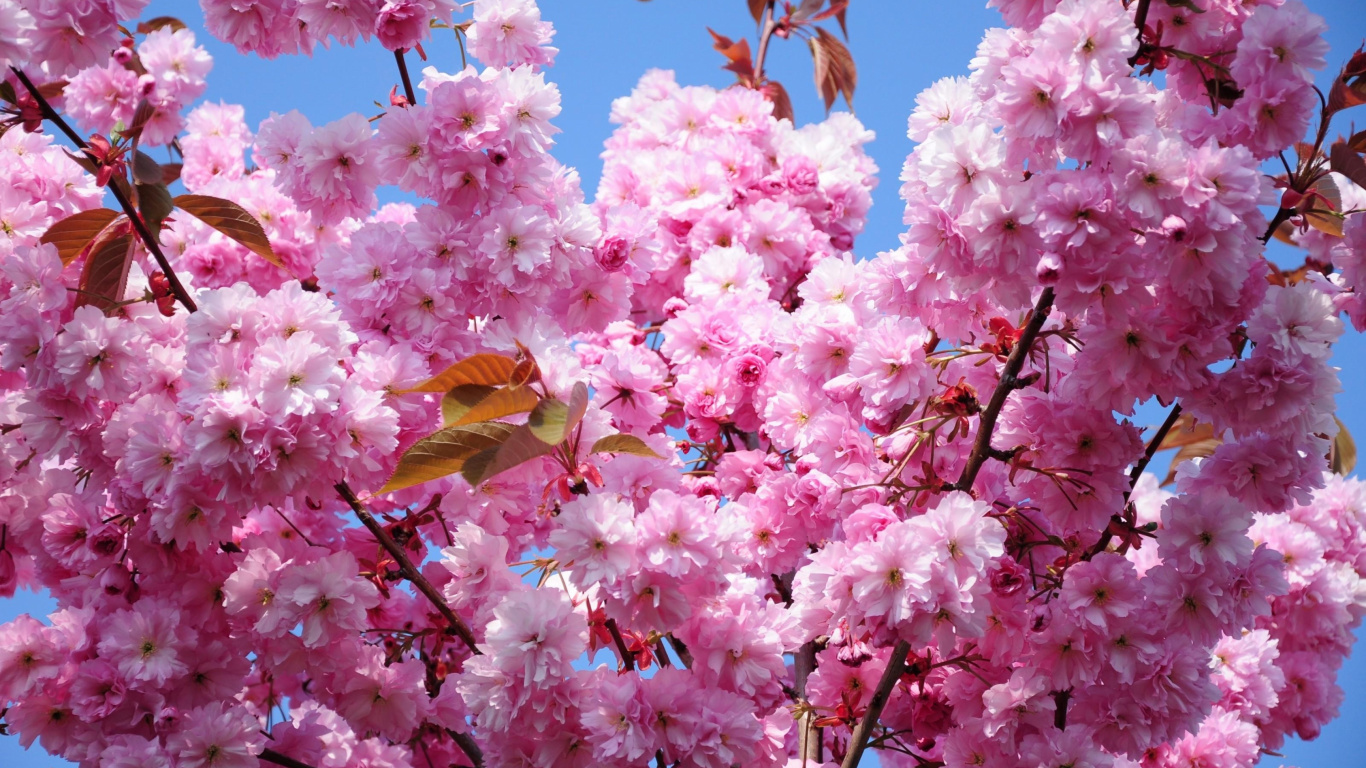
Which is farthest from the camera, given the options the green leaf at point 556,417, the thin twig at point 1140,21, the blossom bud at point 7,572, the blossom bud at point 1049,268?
the blossom bud at point 7,572

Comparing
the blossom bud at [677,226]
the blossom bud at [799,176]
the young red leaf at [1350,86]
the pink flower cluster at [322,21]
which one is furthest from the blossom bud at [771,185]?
the young red leaf at [1350,86]

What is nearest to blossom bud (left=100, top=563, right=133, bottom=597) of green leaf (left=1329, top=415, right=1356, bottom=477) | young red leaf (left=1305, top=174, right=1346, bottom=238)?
young red leaf (left=1305, top=174, right=1346, bottom=238)

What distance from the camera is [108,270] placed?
5.69ft

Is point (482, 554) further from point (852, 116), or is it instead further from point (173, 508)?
point (852, 116)

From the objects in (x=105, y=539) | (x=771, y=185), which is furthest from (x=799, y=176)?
(x=105, y=539)

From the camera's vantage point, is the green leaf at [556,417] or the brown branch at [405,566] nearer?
the green leaf at [556,417]

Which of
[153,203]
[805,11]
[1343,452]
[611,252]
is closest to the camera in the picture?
[153,203]

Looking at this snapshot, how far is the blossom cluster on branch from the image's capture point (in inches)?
53.4

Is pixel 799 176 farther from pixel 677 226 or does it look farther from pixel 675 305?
pixel 675 305

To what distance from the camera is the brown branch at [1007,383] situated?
142 centimetres

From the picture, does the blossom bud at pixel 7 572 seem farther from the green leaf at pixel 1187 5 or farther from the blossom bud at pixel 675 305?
the green leaf at pixel 1187 5

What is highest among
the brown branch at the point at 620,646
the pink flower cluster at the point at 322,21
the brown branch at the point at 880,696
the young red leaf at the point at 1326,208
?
the pink flower cluster at the point at 322,21

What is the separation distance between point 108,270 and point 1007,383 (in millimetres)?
1420

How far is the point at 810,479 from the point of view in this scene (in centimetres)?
171
